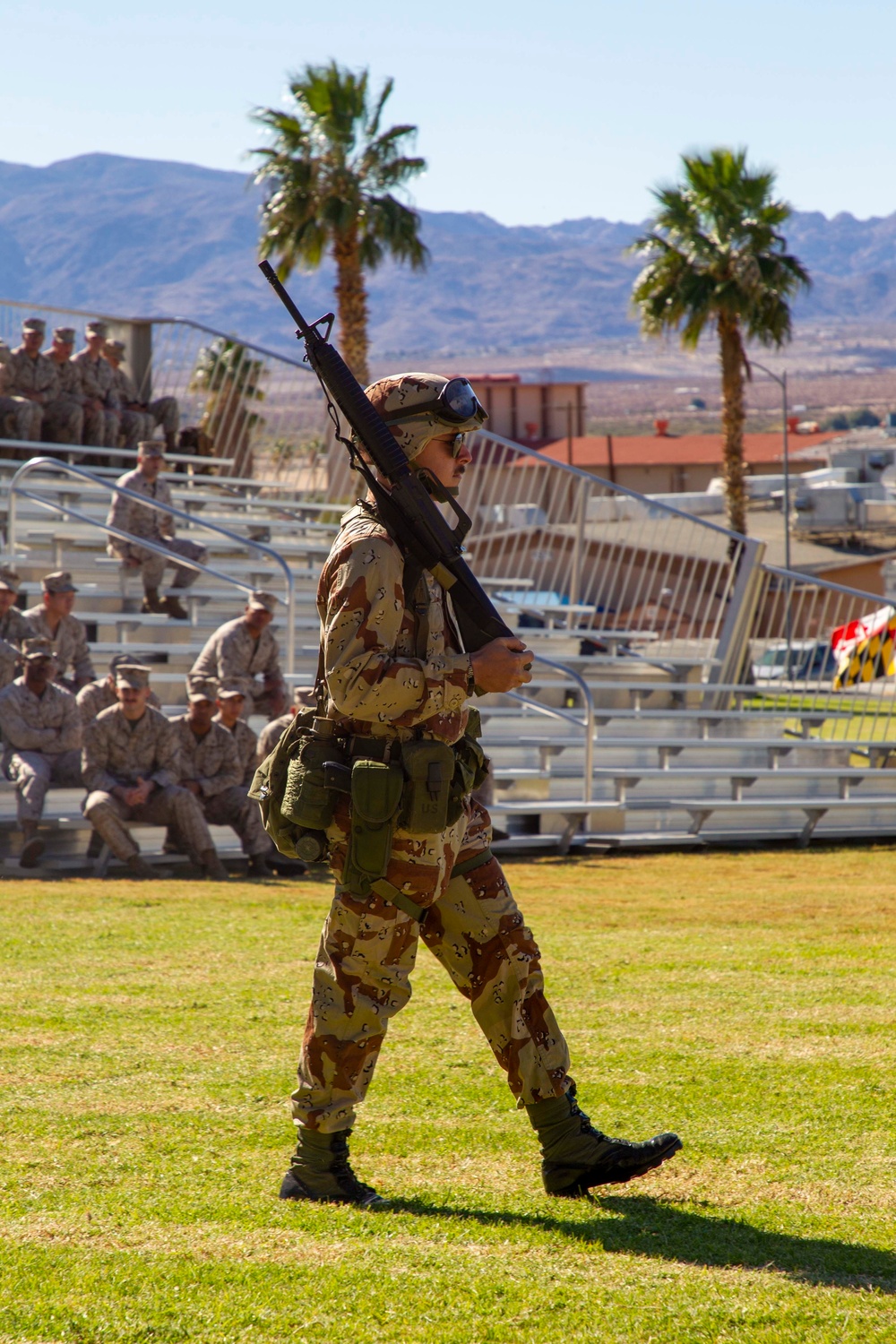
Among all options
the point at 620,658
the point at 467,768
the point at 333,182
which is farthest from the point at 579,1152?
the point at 333,182

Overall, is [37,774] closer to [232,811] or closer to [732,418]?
[232,811]

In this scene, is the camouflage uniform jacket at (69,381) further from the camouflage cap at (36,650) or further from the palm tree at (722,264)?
the palm tree at (722,264)

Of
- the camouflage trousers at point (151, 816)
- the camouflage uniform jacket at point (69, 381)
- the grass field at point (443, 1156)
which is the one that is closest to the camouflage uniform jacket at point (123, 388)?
the camouflage uniform jacket at point (69, 381)

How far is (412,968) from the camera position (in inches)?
143

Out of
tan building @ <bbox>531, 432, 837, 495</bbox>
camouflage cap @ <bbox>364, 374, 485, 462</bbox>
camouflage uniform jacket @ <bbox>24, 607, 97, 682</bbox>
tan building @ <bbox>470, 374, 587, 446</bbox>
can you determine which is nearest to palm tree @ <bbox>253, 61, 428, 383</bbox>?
camouflage uniform jacket @ <bbox>24, 607, 97, 682</bbox>

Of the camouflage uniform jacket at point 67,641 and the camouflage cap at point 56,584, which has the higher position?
the camouflage cap at point 56,584

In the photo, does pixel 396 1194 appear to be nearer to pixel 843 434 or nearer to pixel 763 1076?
pixel 763 1076

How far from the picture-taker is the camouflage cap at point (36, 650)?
999 centimetres

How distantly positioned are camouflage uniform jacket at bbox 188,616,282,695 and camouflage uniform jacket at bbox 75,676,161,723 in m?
0.72

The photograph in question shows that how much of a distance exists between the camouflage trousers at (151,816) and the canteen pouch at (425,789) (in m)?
6.52

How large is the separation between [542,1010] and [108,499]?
527 inches

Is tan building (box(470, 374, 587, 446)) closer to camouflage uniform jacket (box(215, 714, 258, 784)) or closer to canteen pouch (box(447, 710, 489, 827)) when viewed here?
camouflage uniform jacket (box(215, 714, 258, 784))

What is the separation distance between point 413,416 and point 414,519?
0.27m

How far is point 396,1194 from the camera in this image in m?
3.70
